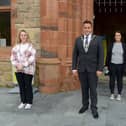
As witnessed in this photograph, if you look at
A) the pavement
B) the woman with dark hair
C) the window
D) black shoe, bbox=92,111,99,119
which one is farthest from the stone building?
the window

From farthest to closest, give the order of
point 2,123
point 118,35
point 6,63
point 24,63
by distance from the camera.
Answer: point 6,63
point 118,35
point 24,63
point 2,123

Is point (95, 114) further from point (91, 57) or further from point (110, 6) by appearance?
point (110, 6)

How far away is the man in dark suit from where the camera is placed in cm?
745

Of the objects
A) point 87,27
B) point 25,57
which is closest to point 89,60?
point 87,27

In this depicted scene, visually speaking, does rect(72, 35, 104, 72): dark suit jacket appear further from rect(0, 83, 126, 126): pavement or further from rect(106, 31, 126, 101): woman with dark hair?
rect(106, 31, 126, 101): woman with dark hair

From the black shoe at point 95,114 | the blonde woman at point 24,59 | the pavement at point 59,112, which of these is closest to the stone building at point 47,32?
the pavement at point 59,112

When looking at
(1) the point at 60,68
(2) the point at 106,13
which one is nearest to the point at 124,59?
(1) the point at 60,68

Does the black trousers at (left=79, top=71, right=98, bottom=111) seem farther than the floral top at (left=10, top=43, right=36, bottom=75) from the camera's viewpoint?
No

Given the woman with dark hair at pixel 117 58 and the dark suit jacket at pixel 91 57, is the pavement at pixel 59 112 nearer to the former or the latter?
the woman with dark hair at pixel 117 58

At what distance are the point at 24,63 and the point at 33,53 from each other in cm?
28

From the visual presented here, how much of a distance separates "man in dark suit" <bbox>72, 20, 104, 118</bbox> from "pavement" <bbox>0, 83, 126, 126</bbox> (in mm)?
355

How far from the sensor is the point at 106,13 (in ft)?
53.0

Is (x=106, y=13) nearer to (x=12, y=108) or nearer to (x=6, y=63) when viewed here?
(x=6, y=63)

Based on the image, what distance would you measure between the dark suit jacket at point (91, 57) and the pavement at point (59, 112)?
93 centimetres
